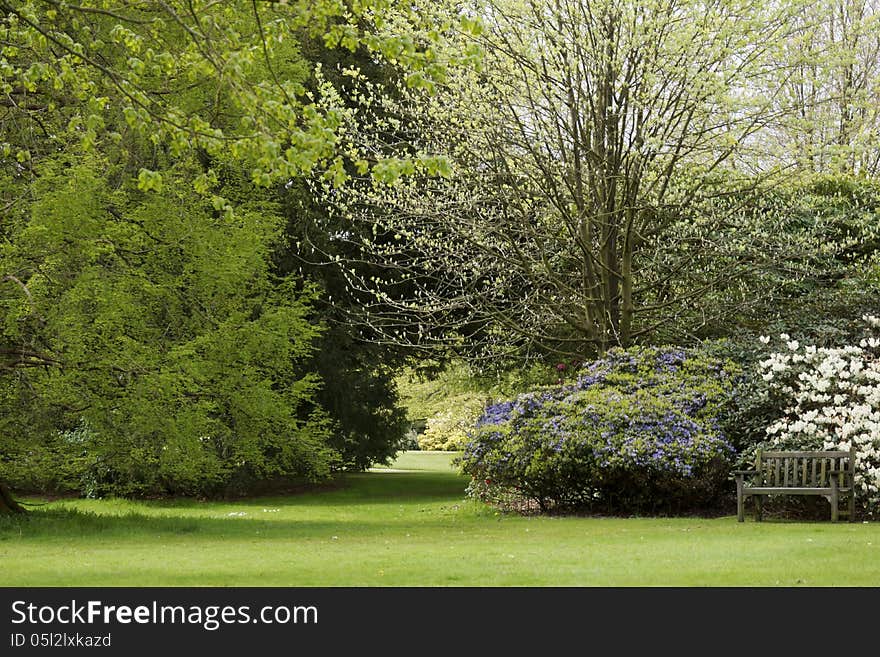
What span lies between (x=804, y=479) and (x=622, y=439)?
232cm

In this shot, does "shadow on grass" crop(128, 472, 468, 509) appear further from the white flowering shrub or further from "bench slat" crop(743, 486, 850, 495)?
"bench slat" crop(743, 486, 850, 495)

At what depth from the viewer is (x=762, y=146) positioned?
18125mm

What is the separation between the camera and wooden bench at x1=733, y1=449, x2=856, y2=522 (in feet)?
39.7

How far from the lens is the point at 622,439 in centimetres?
1372

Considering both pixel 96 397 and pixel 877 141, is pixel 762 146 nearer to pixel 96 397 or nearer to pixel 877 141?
pixel 877 141

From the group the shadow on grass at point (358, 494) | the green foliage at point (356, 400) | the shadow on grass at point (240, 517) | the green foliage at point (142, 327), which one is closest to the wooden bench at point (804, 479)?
the shadow on grass at point (240, 517)

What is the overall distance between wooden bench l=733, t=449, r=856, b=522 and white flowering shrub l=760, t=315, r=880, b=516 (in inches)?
9.1

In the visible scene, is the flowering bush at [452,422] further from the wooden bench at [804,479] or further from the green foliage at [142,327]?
the wooden bench at [804,479]

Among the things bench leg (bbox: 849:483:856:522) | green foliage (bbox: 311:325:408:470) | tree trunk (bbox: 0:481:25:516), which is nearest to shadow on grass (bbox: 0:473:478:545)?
tree trunk (bbox: 0:481:25:516)

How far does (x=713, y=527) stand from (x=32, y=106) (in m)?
9.86

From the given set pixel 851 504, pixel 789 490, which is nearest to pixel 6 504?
pixel 789 490

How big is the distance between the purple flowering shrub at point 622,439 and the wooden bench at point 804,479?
83 cm
